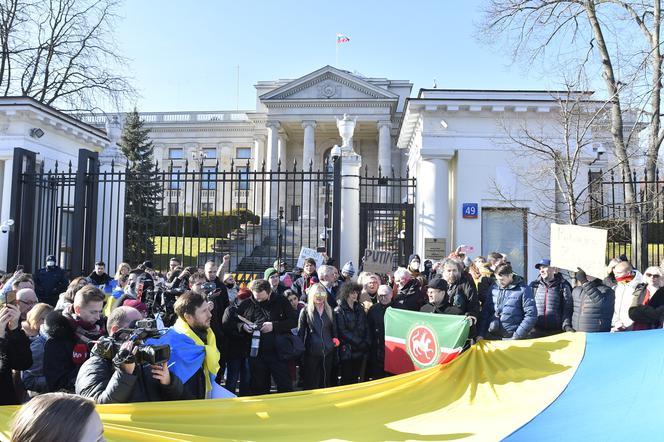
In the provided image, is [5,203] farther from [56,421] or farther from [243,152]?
[243,152]

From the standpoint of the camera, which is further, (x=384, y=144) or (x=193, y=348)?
(x=384, y=144)

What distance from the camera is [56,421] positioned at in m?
2.01

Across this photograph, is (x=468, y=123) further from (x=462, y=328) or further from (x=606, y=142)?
(x=462, y=328)

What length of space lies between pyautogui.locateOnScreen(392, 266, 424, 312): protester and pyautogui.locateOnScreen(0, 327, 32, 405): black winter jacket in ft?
15.5

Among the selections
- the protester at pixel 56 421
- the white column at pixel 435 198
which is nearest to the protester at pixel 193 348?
the protester at pixel 56 421

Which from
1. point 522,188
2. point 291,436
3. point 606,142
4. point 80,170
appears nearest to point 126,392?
point 291,436

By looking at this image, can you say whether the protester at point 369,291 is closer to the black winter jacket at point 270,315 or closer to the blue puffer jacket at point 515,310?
the black winter jacket at point 270,315

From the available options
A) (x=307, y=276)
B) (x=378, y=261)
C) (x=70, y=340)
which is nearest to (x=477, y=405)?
(x=70, y=340)

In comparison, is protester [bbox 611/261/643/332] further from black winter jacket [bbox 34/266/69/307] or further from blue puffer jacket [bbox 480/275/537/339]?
black winter jacket [bbox 34/266/69/307]

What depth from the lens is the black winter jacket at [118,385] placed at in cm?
368

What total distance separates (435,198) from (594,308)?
8398 mm

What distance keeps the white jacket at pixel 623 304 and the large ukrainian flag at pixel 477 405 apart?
2059 millimetres

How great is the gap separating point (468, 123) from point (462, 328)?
10.2m

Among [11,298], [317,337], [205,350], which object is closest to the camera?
[205,350]
